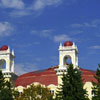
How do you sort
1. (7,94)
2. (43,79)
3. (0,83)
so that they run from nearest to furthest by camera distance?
1. (7,94)
2. (0,83)
3. (43,79)

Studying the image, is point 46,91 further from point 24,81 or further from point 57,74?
point 24,81

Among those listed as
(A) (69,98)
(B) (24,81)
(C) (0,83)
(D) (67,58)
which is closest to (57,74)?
(D) (67,58)

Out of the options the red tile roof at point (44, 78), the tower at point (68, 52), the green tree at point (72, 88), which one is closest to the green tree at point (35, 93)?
the green tree at point (72, 88)

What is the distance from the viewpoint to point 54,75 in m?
83.2

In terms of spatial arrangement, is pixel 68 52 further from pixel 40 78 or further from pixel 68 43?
pixel 40 78

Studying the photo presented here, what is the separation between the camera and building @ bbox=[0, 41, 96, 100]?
76.4m

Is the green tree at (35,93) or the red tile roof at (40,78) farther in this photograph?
the red tile roof at (40,78)

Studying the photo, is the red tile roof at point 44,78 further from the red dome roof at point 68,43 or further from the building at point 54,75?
the red dome roof at point 68,43

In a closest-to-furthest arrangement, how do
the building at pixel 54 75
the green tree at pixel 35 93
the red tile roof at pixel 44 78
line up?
the green tree at pixel 35 93 → the building at pixel 54 75 → the red tile roof at pixel 44 78

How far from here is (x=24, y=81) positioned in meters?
84.6

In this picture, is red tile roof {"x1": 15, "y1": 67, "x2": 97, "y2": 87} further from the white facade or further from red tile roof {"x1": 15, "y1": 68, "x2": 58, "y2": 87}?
the white facade

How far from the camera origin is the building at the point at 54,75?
76375mm

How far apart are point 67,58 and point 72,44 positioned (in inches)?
164

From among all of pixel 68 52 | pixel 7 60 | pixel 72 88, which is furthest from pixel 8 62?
pixel 72 88
